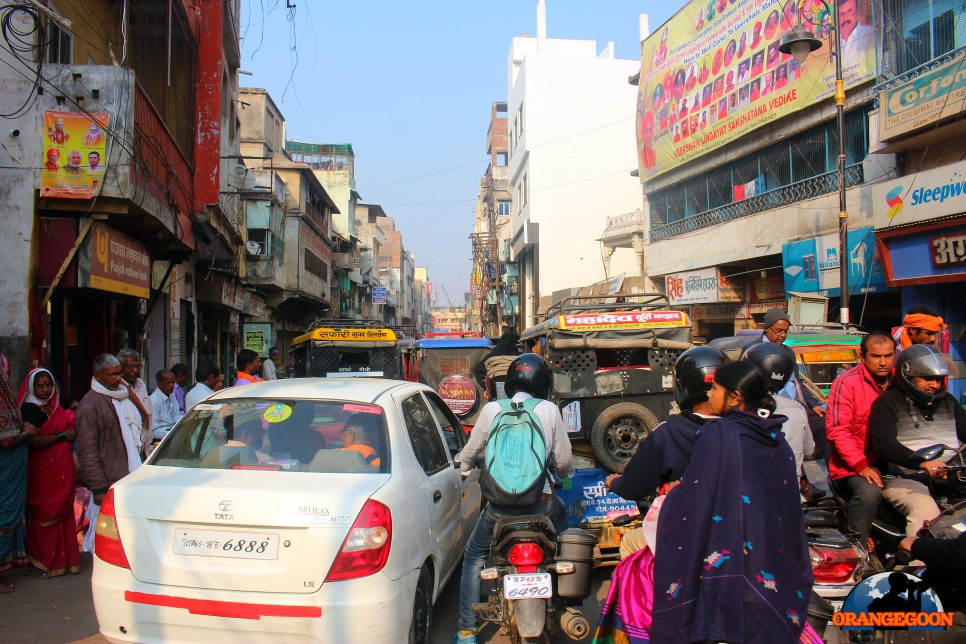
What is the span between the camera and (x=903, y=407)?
4.30 m

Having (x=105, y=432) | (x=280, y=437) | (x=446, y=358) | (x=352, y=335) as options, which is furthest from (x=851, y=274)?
(x=105, y=432)

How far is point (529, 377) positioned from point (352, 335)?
32.0 feet

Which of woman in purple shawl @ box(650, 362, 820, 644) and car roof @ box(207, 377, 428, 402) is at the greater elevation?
car roof @ box(207, 377, 428, 402)

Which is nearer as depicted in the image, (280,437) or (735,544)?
(735,544)

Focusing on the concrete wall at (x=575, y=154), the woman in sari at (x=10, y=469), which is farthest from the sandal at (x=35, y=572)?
the concrete wall at (x=575, y=154)

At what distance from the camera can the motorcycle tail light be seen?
372 centimetres

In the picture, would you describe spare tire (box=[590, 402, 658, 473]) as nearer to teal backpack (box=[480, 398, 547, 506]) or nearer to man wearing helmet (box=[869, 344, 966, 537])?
man wearing helmet (box=[869, 344, 966, 537])

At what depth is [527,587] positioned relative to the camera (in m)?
3.63

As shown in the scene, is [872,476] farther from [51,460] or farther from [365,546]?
[51,460]

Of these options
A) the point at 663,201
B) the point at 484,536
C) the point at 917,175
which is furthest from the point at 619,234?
the point at 484,536

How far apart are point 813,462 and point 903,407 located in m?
1.40

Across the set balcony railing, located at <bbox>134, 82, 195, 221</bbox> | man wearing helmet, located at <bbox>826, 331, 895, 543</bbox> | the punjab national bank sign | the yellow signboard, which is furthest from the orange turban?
the yellow signboard

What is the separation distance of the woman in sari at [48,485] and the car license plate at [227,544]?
2.72 metres

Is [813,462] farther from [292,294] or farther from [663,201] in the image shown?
[292,294]
